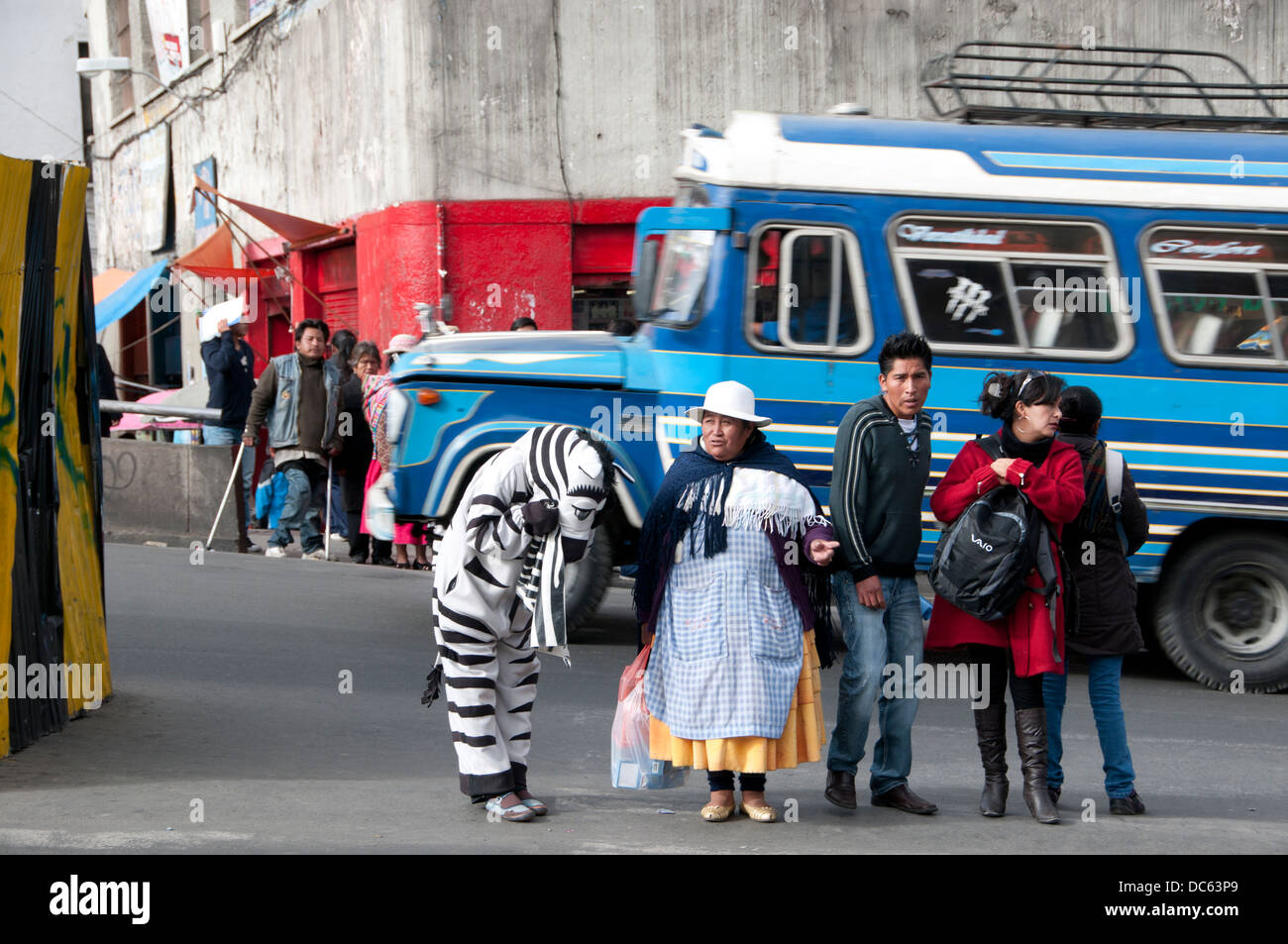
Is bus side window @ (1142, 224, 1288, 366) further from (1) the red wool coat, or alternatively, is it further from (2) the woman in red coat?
(1) the red wool coat

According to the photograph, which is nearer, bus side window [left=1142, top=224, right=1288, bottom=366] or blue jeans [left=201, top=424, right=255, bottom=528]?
bus side window [left=1142, top=224, right=1288, bottom=366]

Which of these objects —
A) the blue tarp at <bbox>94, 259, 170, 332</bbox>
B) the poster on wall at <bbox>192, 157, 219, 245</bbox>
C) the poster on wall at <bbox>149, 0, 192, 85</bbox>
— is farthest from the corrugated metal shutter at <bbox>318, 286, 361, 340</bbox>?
the poster on wall at <bbox>149, 0, 192, 85</bbox>

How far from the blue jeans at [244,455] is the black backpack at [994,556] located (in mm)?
9294

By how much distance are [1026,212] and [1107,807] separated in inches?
155

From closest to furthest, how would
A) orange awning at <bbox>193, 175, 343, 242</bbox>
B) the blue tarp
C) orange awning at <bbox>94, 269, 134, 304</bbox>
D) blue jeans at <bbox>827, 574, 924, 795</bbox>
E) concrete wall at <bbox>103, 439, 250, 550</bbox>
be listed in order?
blue jeans at <bbox>827, 574, 924, 795</bbox>
concrete wall at <bbox>103, 439, 250, 550</bbox>
orange awning at <bbox>193, 175, 343, 242</bbox>
the blue tarp
orange awning at <bbox>94, 269, 134, 304</bbox>

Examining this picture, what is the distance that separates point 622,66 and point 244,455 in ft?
19.7

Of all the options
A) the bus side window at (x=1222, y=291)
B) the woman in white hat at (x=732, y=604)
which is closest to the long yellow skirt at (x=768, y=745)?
the woman in white hat at (x=732, y=604)

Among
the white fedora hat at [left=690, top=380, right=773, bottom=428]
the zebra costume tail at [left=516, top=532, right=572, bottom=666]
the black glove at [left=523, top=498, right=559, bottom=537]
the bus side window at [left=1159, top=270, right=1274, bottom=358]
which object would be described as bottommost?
the zebra costume tail at [left=516, top=532, right=572, bottom=666]

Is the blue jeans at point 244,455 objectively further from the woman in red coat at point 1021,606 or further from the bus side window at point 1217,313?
the woman in red coat at point 1021,606

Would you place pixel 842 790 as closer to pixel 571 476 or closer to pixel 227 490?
pixel 571 476

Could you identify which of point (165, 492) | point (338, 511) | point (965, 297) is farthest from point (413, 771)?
point (165, 492)

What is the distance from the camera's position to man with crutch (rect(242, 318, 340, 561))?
12891 millimetres

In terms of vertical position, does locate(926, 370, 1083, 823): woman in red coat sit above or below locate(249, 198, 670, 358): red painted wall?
below

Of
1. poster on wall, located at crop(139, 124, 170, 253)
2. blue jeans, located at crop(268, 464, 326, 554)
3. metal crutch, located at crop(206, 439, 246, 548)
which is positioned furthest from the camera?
poster on wall, located at crop(139, 124, 170, 253)
